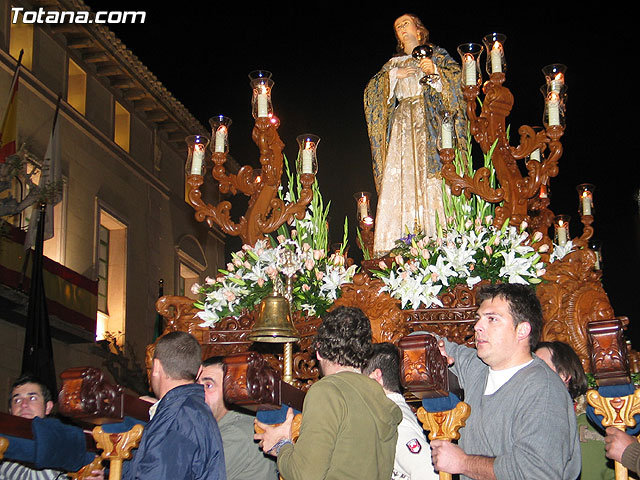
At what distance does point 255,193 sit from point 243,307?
143 cm

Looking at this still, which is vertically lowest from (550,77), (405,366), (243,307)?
(405,366)

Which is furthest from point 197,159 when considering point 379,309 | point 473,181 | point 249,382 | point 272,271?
point 249,382

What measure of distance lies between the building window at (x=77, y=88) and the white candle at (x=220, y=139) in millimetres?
13024

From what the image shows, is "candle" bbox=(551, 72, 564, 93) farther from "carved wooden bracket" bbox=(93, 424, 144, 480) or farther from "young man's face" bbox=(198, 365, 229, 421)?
"carved wooden bracket" bbox=(93, 424, 144, 480)

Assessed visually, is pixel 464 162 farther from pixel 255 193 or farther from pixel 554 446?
pixel 554 446

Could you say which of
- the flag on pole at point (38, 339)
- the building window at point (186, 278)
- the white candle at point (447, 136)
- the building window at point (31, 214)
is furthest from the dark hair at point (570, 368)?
the building window at point (186, 278)

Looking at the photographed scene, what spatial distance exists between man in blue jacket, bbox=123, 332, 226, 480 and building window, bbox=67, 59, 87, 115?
646 inches

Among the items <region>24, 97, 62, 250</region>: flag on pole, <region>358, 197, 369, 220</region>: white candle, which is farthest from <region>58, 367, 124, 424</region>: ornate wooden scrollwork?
<region>24, 97, 62, 250</region>: flag on pole

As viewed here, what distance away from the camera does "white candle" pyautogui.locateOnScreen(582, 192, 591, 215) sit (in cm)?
951

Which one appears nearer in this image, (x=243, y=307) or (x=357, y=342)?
(x=357, y=342)

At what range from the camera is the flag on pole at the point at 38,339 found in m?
11.6

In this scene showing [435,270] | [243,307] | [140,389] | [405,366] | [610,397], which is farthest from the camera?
[140,389]

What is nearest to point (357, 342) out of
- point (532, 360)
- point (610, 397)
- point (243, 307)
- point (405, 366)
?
point (405, 366)

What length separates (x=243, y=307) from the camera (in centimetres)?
612
